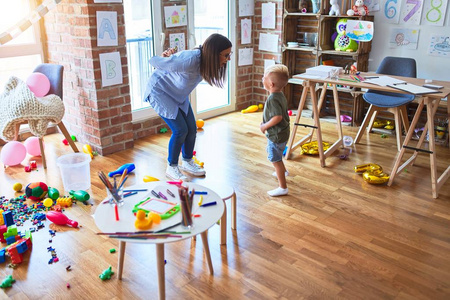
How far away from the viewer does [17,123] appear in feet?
10.7

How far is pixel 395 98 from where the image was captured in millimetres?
3693

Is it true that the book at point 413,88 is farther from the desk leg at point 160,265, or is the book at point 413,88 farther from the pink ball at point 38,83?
the pink ball at point 38,83

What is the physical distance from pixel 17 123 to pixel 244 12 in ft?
9.23

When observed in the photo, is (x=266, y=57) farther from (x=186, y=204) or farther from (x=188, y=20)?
(x=186, y=204)

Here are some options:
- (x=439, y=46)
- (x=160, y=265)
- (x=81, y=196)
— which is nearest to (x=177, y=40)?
(x=81, y=196)

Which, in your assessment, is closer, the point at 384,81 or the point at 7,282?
the point at 7,282

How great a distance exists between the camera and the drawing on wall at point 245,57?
16.6ft

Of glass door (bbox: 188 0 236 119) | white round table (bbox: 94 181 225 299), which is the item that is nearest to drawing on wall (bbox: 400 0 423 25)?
glass door (bbox: 188 0 236 119)

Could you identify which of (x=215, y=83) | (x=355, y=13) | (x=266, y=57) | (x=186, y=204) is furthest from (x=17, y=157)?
(x=355, y=13)

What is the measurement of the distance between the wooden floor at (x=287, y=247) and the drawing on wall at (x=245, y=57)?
1947mm

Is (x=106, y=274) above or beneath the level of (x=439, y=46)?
beneath

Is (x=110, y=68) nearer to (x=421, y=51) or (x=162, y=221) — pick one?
(x=162, y=221)

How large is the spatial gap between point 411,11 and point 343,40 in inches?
26.8

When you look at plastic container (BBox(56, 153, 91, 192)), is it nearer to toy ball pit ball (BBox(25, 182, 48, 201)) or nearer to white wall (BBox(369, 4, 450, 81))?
toy ball pit ball (BBox(25, 182, 48, 201))
